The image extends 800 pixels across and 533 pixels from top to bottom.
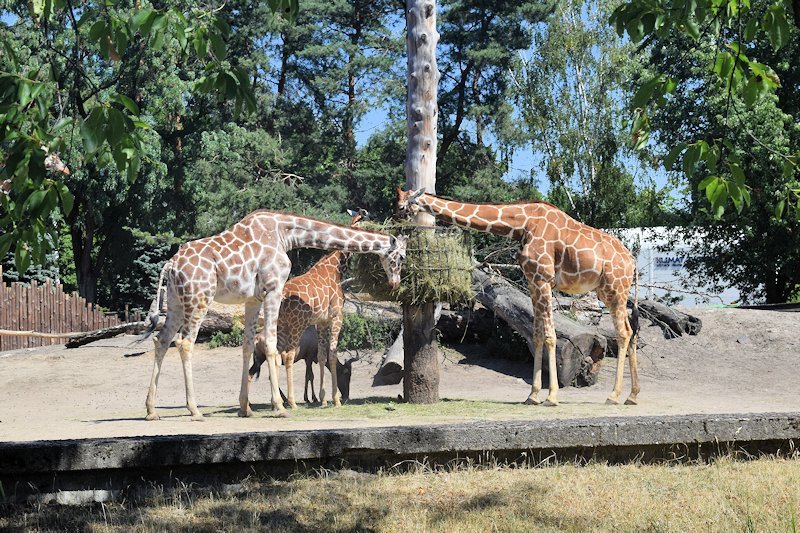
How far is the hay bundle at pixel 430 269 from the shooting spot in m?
12.9

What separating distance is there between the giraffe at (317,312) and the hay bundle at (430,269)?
673mm

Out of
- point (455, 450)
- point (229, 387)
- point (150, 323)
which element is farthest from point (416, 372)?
point (455, 450)

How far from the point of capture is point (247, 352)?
40.5 feet

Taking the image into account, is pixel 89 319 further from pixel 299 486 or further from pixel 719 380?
pixel 299 486

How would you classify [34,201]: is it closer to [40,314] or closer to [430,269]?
[430,269]

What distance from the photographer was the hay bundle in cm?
1287

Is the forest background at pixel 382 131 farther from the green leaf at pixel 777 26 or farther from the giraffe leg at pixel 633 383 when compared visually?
the green leaf at pixel 777 26

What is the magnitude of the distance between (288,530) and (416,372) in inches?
317

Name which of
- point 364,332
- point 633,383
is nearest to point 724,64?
point 633,383

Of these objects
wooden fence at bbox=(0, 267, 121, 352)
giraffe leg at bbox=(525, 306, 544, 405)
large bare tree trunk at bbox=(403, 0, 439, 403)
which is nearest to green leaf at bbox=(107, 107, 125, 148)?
large bare tree trunk at bbox=(403, 0, 439, 403)

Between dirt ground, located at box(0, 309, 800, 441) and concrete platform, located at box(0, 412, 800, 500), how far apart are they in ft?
11.2

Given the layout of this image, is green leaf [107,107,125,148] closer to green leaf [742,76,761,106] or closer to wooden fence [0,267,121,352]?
green leaf [742,76,761,106]

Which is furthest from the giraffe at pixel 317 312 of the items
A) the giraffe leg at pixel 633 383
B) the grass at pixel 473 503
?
the grass at pixel 473 503

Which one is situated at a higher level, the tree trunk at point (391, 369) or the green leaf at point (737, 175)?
the green leaf at point (737, 175)
